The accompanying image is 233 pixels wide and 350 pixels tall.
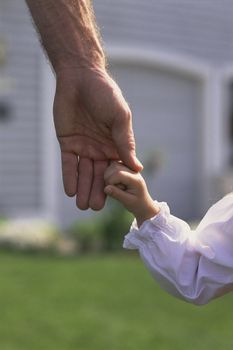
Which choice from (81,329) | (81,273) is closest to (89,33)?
(81,329)

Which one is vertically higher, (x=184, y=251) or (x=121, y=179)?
(x=121, y=179)

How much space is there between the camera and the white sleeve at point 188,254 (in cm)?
239

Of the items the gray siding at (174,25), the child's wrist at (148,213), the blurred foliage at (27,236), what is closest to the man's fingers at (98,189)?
the child's wrist at (148,213)

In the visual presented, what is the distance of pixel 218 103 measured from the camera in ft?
46.3

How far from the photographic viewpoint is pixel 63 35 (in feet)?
8.26

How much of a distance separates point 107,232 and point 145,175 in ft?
10.2

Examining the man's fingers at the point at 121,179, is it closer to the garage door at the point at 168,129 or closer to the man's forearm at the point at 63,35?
the man's forearm at the point at 63,35

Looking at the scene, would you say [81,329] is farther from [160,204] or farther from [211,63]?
[211,63]

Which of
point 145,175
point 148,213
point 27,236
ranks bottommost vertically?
point 27,236

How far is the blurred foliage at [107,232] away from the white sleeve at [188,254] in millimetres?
7592

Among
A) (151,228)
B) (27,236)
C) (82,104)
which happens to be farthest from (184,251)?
(27,236)

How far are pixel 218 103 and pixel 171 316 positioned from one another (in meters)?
7.96

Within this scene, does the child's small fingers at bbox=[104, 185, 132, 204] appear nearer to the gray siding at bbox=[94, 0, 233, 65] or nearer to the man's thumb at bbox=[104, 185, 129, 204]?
the man's thumb at bbox=[104, 185, 129, 204]

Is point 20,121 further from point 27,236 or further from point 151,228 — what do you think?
point 151,228
